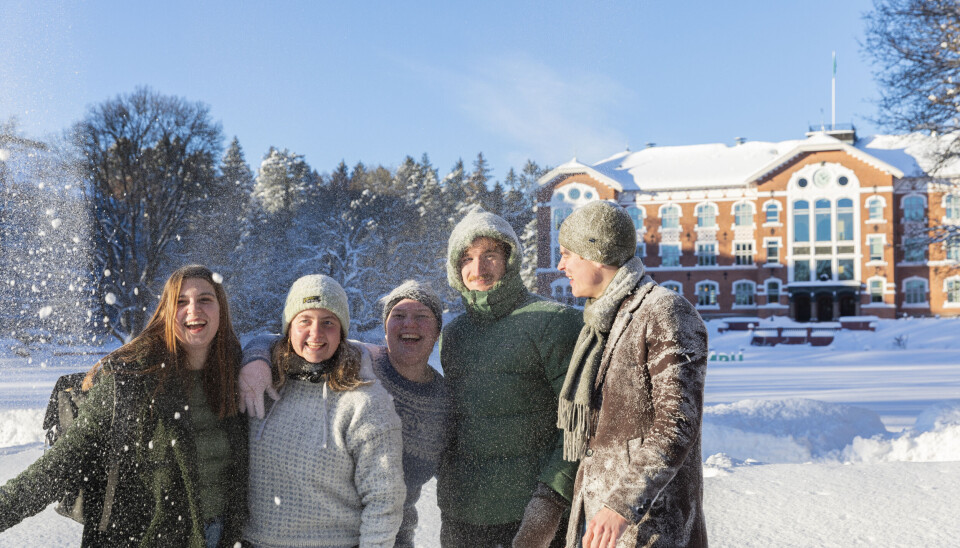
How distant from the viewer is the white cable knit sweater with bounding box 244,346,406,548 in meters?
2.68

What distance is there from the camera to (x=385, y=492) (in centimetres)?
266

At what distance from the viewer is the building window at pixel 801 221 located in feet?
145

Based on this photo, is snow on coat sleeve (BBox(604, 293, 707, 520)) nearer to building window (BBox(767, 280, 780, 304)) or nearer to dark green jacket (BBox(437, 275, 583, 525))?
dark green jacket (BBox(437, 275, 583, 525))

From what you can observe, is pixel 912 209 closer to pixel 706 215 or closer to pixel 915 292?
pixel 915 292

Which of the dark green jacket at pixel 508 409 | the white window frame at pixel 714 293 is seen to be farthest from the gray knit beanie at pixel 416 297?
the white window frame at pixel 714 293

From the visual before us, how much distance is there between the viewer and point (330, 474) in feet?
8.89

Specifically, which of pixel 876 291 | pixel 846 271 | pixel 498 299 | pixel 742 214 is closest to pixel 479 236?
pixel 498 299

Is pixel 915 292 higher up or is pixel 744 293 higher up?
pixel 915 292

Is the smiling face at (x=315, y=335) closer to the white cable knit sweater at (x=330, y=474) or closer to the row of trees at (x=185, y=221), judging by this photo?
the white cable knit sweater at (x=330, y=474)

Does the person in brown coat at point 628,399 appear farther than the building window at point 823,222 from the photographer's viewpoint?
No

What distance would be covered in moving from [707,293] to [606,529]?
150 ft

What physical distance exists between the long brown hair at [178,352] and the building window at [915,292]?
159ft

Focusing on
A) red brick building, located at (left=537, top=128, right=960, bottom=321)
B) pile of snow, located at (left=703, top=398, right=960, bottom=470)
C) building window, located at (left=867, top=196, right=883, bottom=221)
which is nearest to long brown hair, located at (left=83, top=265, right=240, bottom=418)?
pile of snow, located at (left=703, top=398, right=960, bottom=470)

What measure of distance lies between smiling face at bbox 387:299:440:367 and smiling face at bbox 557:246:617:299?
81 centimetres
